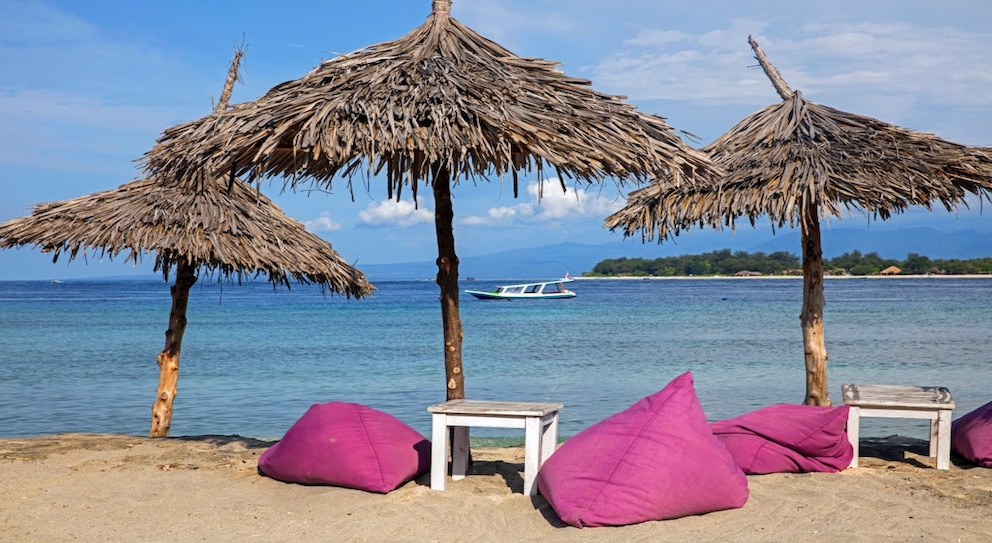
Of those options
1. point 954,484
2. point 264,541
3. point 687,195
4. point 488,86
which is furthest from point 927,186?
point 264,541

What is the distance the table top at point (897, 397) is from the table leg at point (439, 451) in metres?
2.27

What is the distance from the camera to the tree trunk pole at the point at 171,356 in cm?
725

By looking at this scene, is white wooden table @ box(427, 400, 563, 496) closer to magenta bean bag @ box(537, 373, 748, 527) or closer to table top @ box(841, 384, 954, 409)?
magenta bean bag @ box(537, 373, 748, 527)

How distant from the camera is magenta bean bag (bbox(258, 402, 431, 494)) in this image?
4.86 metres

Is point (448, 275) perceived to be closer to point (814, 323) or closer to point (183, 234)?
point (183, 234)

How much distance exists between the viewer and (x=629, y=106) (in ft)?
16.5

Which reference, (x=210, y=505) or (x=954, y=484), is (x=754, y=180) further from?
(x=210, y=505)

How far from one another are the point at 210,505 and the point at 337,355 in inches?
575

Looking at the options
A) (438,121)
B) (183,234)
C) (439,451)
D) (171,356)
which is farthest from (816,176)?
(171,356)

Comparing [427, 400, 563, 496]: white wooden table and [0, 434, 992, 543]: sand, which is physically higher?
[427, 400, 563, 496]: white wooden table

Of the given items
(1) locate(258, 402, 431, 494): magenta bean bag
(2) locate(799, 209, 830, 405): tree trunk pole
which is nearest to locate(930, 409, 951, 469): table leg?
(2) locate(799, 209, 830, 405): tree trunk pole

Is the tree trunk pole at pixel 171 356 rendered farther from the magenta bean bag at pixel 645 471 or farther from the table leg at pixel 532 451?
the magenta bean bag at pixel 645 471

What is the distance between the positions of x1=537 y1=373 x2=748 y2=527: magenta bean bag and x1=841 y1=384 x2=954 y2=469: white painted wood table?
107cm

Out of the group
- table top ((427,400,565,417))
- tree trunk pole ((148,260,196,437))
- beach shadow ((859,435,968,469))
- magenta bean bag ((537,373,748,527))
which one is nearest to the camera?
magenta bean bag ((537,373,748,527))
